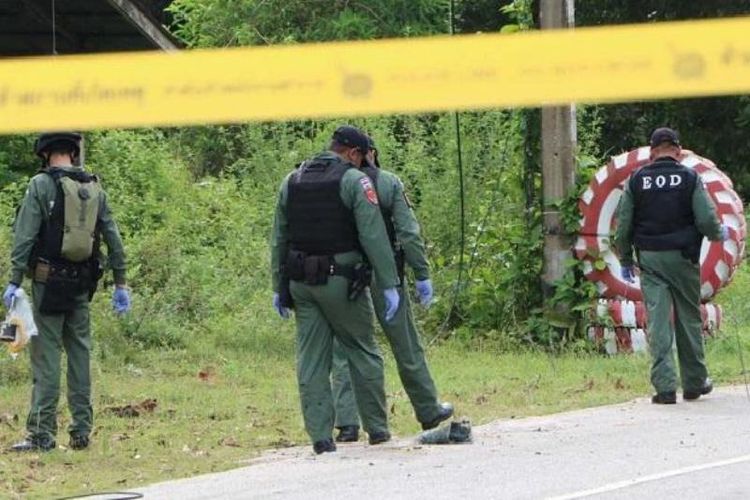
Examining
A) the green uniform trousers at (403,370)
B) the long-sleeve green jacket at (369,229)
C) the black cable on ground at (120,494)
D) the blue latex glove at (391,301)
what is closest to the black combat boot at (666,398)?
the green uniform trousers at (403,370)

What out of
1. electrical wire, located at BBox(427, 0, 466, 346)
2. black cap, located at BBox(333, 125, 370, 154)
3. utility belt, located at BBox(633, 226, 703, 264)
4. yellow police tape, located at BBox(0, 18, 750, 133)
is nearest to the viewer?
yellow police tape, located at BBox(0, 18, 750, 133)

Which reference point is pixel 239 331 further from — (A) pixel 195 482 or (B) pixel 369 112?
(B) pixel 369 112

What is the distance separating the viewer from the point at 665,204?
11531mm

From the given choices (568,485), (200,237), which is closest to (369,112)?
(568,485)

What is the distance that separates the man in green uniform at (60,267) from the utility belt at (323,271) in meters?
1.30

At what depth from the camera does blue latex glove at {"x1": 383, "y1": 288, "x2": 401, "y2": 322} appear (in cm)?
969

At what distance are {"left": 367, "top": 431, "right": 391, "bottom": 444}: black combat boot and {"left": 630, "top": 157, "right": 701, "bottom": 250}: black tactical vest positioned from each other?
2784 mm

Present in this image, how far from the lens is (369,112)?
7.69 metres

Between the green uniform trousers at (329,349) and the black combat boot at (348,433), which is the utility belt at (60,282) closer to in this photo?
the green uniform trousers at (329,349)

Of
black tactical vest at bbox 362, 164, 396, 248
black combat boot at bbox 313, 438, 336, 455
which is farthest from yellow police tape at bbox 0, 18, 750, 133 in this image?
black combat boot at bbox 313, 438, 336, 455

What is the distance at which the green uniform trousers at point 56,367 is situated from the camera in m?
10.1

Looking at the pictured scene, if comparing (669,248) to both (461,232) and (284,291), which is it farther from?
(461,232)

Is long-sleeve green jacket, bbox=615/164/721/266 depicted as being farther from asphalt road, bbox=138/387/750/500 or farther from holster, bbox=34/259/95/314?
holster, bbox=34/259/95/314

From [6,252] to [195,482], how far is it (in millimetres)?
6087
